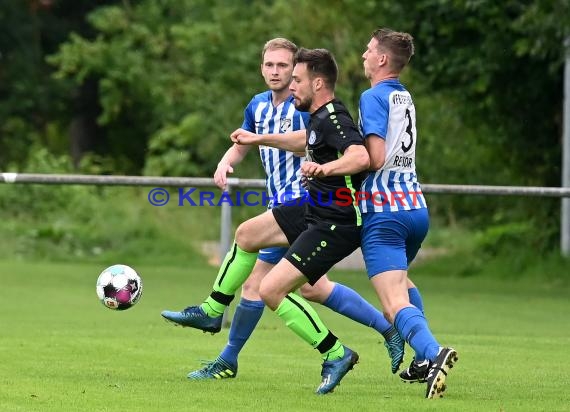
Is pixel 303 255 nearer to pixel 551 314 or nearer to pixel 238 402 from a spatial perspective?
pixel 238 402

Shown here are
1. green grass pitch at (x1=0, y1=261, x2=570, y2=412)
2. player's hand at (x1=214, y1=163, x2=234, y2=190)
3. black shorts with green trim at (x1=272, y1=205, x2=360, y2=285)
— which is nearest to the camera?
green grass pitch at (x1=0, y1=261, x2=570, y2=412)

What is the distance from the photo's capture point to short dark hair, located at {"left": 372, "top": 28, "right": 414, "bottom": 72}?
24.1 feet

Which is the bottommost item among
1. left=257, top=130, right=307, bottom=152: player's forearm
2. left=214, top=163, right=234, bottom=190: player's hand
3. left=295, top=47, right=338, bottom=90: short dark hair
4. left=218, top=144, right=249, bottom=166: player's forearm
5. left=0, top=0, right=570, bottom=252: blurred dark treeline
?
left=0, top=0, right=570, bottom=252: blurred dark treeline

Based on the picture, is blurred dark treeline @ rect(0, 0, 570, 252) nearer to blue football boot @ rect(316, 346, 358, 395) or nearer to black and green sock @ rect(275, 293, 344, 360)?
black and green sock @ rect(275, 293, 344, 360)

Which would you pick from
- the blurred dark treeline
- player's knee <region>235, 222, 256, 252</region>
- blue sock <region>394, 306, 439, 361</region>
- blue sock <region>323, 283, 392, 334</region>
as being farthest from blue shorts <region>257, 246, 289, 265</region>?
the blurred dark treeline

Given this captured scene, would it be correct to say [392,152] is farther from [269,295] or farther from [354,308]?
[354,308]

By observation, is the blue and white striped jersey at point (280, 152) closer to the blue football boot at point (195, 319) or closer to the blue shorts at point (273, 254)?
the blue shorts at point (273, 254)

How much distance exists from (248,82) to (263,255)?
2238cm

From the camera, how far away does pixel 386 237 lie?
7.34 m

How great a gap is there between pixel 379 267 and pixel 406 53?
1.23 metres

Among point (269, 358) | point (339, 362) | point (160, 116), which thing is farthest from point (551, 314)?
point (160, 116)

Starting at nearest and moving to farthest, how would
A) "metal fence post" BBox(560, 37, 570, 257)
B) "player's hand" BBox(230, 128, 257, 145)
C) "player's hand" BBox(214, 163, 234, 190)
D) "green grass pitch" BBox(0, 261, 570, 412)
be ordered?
"green grass pitch" BBox(0, 261, 570, 412), "player's hand" BBox(230, 128, 257, 145), "player's hand" BBox(214, 163, 234, 190), "metal fence post" BBox(560, 37, 570, 257)

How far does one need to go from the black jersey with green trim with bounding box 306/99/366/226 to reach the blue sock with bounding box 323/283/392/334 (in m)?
1.18

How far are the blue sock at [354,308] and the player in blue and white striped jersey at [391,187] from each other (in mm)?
1005
